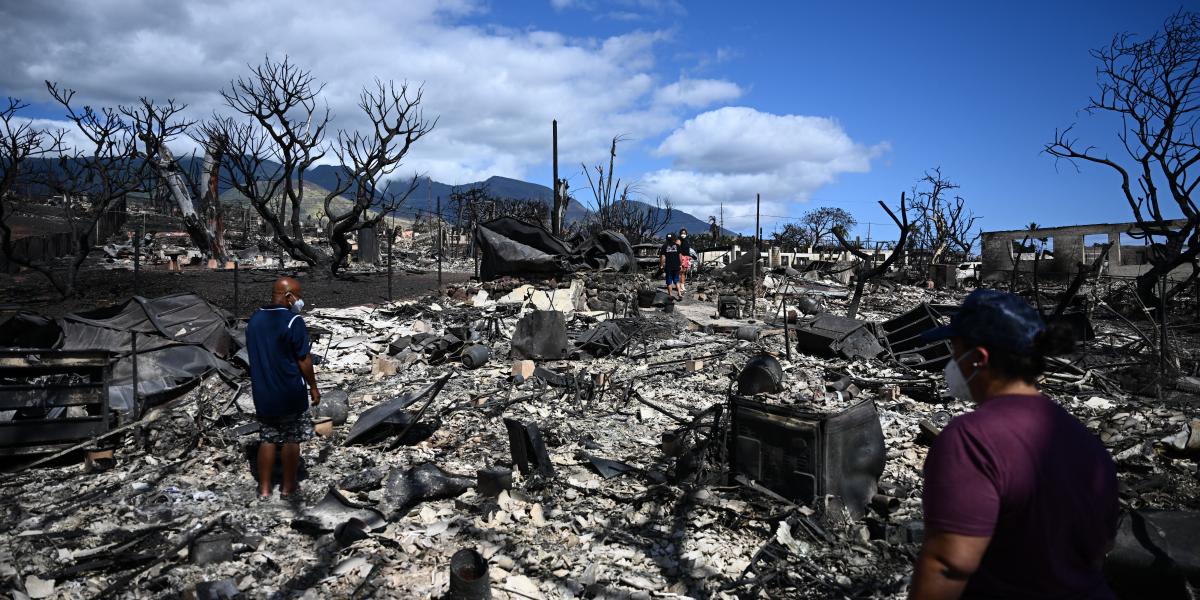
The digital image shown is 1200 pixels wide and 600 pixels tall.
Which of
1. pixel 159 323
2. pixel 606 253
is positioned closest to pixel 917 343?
pixel 159 323

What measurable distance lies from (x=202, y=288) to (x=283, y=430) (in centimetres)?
1248

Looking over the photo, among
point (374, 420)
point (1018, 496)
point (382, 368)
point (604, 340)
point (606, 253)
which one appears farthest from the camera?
point (606, 253)

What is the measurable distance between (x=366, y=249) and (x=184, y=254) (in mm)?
6097

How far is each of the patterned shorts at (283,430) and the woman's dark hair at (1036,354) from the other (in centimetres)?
403

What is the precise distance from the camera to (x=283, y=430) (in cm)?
419

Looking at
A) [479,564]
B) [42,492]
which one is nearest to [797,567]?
[479,564]

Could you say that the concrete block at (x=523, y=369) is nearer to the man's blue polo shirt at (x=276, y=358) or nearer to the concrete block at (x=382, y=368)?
the concrete block at (x=382, y=368)

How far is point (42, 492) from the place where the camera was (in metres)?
4.25

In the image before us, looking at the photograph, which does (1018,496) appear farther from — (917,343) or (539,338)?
(917,343)

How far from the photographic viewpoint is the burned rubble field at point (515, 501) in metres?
3.24

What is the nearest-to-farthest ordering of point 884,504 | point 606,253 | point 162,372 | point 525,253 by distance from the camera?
point 884,504 < point 162,372 < point 525,253 < point 606,253

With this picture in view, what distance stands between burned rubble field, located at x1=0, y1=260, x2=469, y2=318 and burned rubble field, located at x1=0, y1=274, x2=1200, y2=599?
6426 millimetres

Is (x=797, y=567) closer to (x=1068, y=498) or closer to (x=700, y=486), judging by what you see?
(x=700, y=486)

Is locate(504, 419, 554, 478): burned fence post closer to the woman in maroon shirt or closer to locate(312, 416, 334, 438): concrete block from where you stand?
A: locate(312, 416, 334, 438): concrete block
